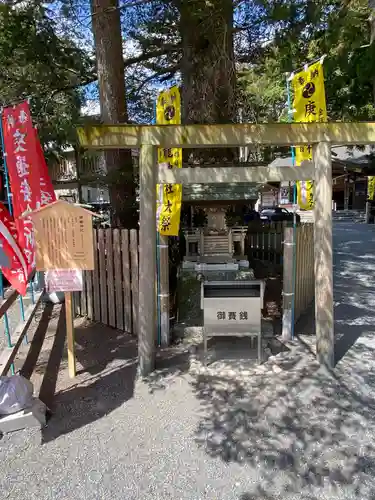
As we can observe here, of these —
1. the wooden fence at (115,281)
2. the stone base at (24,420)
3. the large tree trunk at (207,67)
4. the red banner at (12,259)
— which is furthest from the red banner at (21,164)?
the large tree trunk at (207,67)

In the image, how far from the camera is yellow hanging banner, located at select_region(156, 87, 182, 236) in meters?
5.46

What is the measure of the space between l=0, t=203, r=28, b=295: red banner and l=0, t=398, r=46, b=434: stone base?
1385 millimetres

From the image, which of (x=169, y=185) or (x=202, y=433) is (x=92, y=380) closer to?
(x=202, y=433)

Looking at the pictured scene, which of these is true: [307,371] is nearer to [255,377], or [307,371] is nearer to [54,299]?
[255,377]

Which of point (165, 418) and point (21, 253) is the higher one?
point (21, 253)

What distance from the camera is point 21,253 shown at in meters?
4.53

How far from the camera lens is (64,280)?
4.16 meters

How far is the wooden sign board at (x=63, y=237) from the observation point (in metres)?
4.08

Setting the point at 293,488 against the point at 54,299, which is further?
the point at 54,299

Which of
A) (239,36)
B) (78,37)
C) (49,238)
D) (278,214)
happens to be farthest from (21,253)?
(278,214)

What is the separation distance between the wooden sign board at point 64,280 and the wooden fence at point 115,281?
132 cm

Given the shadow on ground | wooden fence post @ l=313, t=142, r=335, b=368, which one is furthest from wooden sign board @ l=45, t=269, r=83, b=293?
wooden fence post @ l=313, t=142, r=335, b=368

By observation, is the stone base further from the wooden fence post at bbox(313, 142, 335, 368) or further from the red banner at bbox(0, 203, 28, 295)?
the wooden fence post at bbox(313, 142, 335, 368)

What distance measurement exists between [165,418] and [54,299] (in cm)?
448
